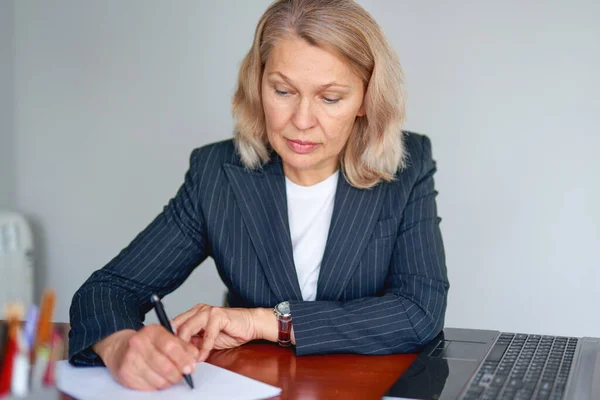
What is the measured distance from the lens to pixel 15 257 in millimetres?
3877

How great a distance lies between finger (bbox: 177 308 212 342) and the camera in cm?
168

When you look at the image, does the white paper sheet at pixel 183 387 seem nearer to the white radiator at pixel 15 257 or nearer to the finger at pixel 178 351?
the finger at pixel 178 351

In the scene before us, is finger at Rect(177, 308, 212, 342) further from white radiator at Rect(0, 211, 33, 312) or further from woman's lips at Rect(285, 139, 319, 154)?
white radiator at Rect(0, 211, 33, 312)

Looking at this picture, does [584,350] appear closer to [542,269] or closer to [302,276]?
[302,276]

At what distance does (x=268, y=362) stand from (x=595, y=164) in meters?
2.24

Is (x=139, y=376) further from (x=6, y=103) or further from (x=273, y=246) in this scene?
(x=6, y=103)

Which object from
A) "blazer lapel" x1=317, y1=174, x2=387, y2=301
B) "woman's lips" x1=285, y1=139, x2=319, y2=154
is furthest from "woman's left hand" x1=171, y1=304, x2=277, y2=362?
"woman's lips" x1=285, y1=139, x2=319, y2=154

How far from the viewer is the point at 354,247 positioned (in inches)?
82.6

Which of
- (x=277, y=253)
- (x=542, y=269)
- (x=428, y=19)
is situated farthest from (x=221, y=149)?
(x=542, y=269)

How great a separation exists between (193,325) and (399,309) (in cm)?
49

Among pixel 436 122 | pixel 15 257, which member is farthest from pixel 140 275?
pixel 15 257

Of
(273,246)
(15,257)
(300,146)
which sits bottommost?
(15,257)

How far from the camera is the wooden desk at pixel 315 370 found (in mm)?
1407

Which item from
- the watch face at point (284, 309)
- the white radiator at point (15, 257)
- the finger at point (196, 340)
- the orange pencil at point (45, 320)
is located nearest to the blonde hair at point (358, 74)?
the watch face at point (284, 309)
